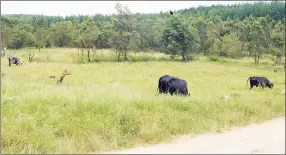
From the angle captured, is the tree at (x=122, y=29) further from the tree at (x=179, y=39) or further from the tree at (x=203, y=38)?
the tree at (x=203, y=38)

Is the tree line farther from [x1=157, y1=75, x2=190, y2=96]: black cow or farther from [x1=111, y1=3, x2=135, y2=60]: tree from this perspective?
[x1=157, y1=75, x2=190, y2=96]: black cow

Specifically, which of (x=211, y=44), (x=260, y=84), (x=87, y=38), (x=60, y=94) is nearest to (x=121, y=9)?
(x=87, y=38)

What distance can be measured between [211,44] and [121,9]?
2152 cm

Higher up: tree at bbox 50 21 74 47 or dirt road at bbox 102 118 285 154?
tree at bbox 50 21 74 47

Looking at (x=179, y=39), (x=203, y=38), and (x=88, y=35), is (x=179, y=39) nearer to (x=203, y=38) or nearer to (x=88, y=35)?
(x=203, y=38)

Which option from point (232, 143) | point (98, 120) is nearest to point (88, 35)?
point (98, 120)

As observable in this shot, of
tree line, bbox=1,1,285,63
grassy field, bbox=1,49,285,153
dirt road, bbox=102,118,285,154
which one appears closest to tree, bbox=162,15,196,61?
tree line, bbox=1,1,285,63

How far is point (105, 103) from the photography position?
31.0ft

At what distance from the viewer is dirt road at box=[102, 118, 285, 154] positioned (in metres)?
7.91

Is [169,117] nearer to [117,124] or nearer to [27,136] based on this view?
[117,124]

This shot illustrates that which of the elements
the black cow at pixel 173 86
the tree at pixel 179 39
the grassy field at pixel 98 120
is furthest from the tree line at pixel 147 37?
the grassy field at pixel 98 120

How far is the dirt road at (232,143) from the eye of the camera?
791 cm

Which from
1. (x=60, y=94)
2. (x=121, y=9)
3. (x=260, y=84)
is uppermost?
(x=121, y=9)

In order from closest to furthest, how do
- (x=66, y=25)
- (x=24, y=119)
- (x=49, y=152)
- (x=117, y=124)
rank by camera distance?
1. (x=49, y=152)
2. (x=24, y=119)
3. (x=117, y=124)
4. (x=66, y=25)
